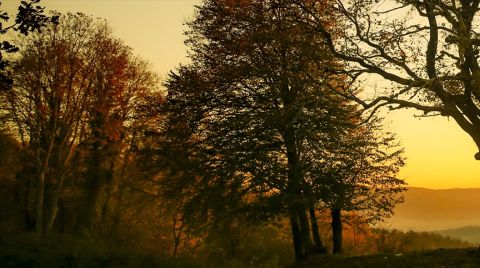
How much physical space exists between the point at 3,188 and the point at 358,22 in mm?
36021

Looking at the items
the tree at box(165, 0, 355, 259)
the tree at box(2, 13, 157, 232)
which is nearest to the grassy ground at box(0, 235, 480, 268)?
the tree at box(165, 0, 355, 259)

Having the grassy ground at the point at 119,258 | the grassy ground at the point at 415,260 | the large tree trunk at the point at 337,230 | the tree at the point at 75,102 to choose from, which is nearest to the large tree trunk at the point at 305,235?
the grassy ground at the point at 119,258

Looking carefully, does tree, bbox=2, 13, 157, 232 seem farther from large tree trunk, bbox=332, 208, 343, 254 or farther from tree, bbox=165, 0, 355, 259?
large tree trunk, bbox=332, 208, 343, 254

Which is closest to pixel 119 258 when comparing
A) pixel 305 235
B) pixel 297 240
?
pixel 297 240

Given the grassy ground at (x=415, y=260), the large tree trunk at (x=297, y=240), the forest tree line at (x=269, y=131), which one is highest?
the forest tree line at (x=269, y=131)

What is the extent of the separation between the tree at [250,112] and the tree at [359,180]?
35.9 inches

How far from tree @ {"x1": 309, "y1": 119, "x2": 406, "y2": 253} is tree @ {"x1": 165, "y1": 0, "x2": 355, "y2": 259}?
913 millimetres

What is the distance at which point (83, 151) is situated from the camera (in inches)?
1241

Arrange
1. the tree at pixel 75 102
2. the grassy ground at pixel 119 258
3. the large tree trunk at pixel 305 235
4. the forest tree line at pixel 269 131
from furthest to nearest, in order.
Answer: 1. the tree at pixel 75 102
2. the large tree trunk at pixel 305 235
3. the forest tree line at pixel 269 131
4. the grassy ground at pixel 119 258

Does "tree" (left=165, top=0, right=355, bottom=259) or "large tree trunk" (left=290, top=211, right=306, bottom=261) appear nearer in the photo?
"tree" (left=165, top=0, right=355, bottom=259)

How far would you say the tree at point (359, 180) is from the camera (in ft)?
60.8

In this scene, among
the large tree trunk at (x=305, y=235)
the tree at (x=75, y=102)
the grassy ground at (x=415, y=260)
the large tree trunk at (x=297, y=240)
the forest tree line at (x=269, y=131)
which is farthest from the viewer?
the tree at (x=75, y=102)

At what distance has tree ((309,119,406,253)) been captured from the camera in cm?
1855

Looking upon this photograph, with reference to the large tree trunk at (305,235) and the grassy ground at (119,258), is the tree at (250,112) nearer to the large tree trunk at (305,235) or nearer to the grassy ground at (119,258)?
the large tree trunk at (305,235)
